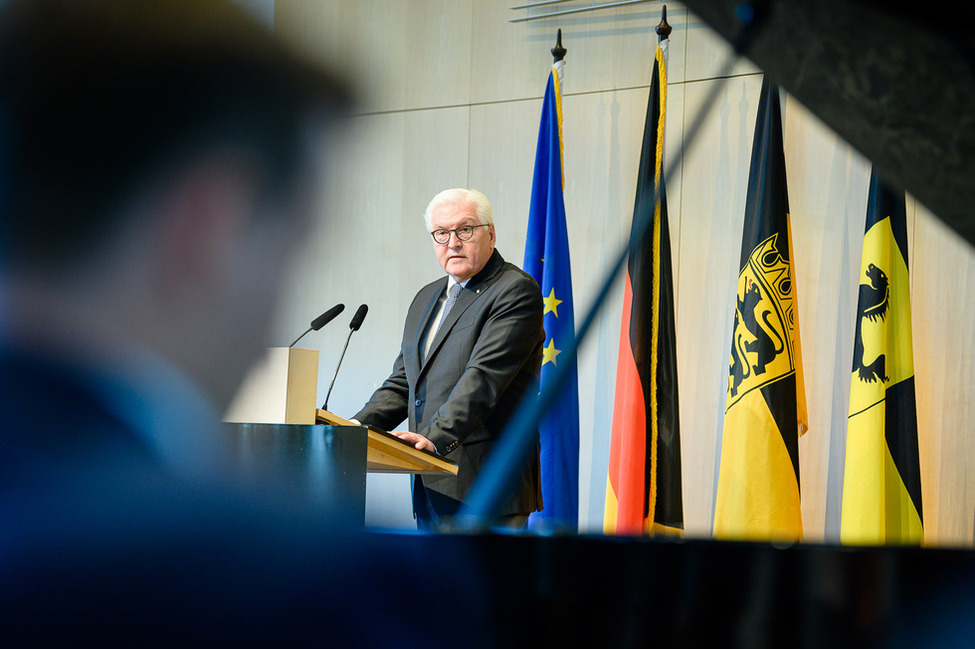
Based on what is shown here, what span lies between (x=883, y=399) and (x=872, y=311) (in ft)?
1.00

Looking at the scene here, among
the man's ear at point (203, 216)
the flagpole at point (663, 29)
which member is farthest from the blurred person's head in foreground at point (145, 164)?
the flagpole at point (663, 29)

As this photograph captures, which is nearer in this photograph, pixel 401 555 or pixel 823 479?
pixel 401 555

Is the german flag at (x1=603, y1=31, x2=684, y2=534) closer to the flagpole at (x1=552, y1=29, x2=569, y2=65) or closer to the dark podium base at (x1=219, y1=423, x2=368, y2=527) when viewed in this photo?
the flagpole at (x1=552, y1=29, x2=569, y2=65)

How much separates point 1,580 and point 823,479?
11.0ft

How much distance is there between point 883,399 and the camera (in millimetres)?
3188

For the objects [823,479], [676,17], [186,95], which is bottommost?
[823,479]

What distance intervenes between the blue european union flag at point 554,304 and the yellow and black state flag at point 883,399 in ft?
3.23

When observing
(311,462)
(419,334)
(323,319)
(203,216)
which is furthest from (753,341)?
(203,216)

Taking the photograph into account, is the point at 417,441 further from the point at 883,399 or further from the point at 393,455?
the point at 883,399

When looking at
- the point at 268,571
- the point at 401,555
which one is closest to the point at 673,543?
the point at 401,555

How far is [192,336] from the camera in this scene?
68 centimetres

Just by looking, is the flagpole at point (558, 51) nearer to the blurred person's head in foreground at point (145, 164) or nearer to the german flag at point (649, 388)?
the german flag at point (649, 388)

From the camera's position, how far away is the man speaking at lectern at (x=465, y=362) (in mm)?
2424

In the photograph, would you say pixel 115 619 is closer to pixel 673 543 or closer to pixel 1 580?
pixel 1 580
